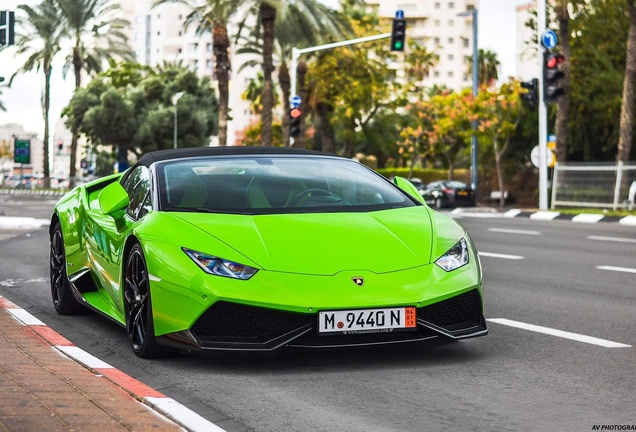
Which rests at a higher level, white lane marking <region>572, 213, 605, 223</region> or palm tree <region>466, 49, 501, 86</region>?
palm tree <region>466, 49, 501, 86</region>

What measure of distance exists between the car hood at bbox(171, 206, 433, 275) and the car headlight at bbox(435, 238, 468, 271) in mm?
96

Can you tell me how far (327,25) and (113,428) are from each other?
4263 cm

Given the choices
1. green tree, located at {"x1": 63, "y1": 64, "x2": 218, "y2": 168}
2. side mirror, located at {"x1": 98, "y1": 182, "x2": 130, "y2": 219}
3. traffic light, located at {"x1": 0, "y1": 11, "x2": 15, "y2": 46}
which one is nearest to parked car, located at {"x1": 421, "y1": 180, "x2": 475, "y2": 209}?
traffic light, located at {"x1": 0, "y1": 11, "x2": 15, "y2": 46}

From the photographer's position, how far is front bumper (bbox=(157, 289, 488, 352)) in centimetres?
641

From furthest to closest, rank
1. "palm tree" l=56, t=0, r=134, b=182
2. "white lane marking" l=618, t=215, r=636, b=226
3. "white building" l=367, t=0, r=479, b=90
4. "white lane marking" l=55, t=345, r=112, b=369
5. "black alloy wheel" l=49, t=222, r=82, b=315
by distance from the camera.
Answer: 1. "white building" l=367, t=0, r=479, b=90
2. "palm tree" l=56, t=0, r=134, b=182
3. "white lane marking" l=618, t=215, r=636, b=226
4. "black alloy wheel" l=49, t=222, r=82, b=315
5. "white lane marking" l=55, t=345, r=112, b=369

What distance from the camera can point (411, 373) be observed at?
255 inches

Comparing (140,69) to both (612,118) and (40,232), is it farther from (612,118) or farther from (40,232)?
(40,232)

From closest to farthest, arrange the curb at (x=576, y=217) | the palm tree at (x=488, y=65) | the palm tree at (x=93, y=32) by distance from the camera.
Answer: the curb at (x=576, y=217) → the palm tree at (x=93, y=32) → the palm tree at (x=488, y=65)

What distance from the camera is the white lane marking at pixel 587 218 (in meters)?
29.5

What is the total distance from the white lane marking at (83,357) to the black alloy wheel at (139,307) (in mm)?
280

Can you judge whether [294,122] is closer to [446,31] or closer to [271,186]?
[271,186]

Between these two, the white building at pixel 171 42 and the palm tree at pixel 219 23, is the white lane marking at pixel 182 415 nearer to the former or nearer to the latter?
the palm tree at pixel 219 23

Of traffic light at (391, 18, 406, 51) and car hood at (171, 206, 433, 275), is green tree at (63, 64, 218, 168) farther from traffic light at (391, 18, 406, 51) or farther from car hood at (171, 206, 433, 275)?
car hood at (171, 206, 433, 275)

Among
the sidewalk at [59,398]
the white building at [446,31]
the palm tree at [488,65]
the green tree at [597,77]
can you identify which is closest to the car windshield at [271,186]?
the sidewalk at [59,398]
